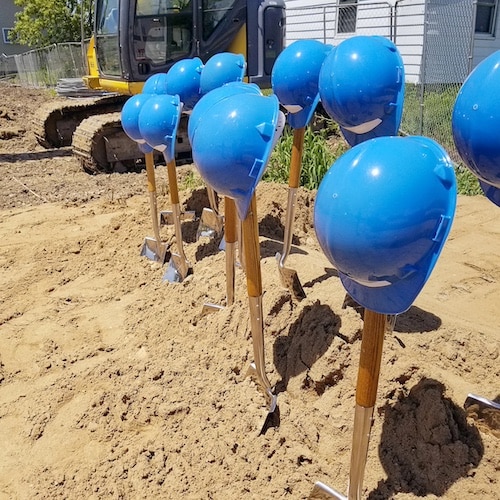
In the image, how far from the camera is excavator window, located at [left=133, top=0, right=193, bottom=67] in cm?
744

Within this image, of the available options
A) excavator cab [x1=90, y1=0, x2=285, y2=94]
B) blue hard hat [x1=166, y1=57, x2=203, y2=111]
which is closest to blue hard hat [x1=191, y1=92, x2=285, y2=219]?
blue hard hat [x1=166, y1=57, x2=203, y2=111]

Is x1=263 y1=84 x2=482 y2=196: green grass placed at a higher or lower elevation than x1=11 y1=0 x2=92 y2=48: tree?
lower

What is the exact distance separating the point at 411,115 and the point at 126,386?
23.6 feet

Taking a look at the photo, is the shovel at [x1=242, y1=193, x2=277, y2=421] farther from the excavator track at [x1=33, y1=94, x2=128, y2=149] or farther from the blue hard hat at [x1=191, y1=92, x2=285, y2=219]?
the excavator track at [x1=33, y1=94, x2=128, y2=149]

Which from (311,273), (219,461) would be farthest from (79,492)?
(311,273)

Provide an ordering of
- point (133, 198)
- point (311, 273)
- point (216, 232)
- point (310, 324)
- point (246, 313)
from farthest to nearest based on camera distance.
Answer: point (133, 198), point (216, 232), point (311, 273), point (246, 313), point (310, 324)

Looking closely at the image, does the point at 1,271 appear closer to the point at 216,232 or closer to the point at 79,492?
the point at 216,232

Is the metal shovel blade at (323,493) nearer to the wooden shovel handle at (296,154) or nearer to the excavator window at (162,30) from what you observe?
the wooden shovel handle at (296,154)

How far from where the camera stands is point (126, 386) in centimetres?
286

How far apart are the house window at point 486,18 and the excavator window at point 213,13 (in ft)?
19.6

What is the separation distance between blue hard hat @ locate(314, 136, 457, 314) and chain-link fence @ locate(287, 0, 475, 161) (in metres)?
6.58

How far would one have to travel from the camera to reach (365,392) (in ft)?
6.02

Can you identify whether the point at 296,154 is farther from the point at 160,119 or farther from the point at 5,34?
the point at 5,34

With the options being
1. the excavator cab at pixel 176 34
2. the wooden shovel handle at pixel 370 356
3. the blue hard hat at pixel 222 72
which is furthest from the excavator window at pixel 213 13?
the wooden shovel handle at pixel 370 356
